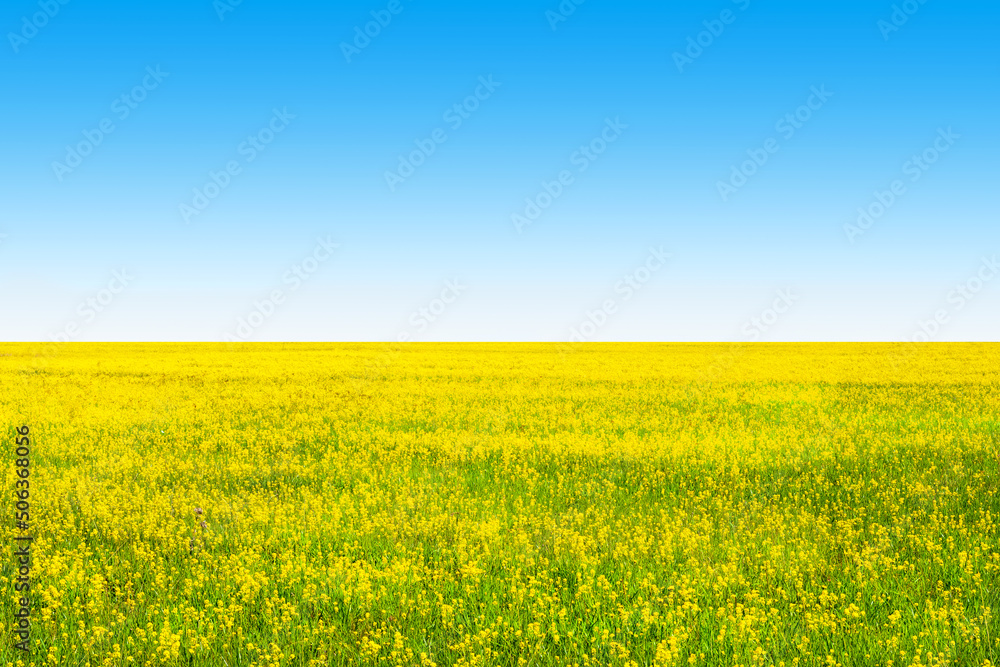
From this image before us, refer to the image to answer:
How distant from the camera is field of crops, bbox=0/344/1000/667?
4449 millimetres

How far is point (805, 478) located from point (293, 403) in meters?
12.3

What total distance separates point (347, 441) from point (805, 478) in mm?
7312

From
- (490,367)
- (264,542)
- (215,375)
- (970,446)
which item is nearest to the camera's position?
(264,542)

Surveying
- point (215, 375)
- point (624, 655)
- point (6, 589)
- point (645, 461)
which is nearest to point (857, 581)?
point (624, 655)

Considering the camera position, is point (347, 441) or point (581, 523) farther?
point (347, 441)

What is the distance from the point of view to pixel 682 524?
691 centimetres

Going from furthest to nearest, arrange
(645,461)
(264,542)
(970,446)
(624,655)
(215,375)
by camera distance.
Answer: (215,375)
(970,446)
(645,461)
(264,542)
(624,655)

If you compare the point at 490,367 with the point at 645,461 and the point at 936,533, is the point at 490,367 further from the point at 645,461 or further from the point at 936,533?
the point at 936,533

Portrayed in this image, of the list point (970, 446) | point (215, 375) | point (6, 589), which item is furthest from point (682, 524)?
point (215, 375)

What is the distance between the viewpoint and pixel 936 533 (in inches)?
255

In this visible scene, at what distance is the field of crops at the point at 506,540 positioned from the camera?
14.6 ft

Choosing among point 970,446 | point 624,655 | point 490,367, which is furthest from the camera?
point 490,367

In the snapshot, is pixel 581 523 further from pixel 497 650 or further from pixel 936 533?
pixel 936 533

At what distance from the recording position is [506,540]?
20.9 feet
